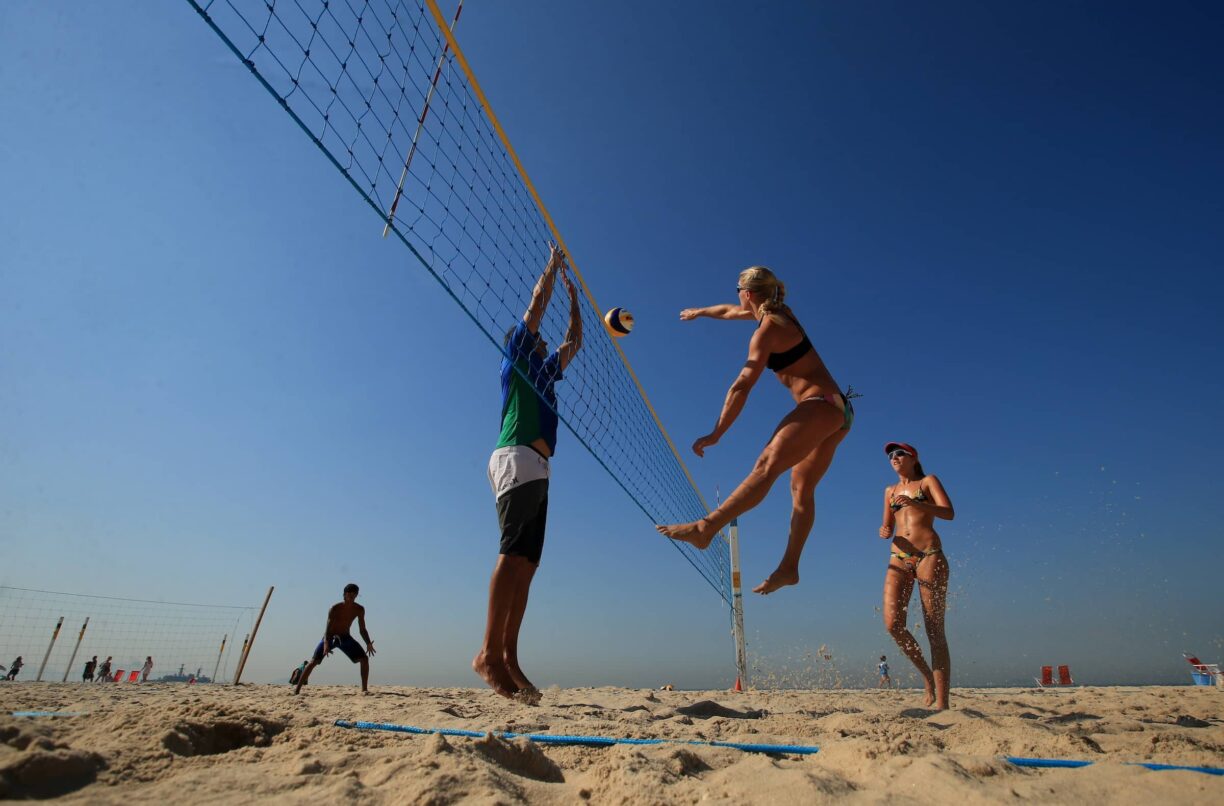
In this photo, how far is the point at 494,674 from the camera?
10.7ft

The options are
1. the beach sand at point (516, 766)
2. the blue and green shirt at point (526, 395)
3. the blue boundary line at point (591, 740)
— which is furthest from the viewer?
the blue and green shirt at point (526, 395)

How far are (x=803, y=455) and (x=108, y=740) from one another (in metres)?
3.00

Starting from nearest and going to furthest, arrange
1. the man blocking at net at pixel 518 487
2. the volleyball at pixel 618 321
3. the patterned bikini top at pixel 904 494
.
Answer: the man blocking at net at pixel 518 487, the patterned bikini top at pixel 904 494, the volleyball at pixel 618 321

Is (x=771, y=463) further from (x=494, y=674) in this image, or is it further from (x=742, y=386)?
(x=494, y=674)

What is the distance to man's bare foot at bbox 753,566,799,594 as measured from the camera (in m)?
3.57

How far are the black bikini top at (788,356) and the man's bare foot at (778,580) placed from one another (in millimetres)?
1253

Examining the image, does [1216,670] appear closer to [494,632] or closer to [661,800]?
[494,632]

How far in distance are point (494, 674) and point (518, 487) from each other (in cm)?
105

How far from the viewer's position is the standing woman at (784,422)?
3.19 m

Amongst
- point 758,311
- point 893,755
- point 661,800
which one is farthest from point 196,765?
point 758,311

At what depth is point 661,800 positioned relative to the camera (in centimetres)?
126

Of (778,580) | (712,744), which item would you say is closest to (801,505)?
(778,580)

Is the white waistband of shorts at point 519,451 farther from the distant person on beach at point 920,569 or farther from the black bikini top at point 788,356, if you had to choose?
the distant person on beach at point 920,569

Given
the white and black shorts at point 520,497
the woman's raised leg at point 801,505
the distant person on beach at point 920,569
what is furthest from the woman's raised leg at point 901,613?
the white and black shorts at point 520,497
